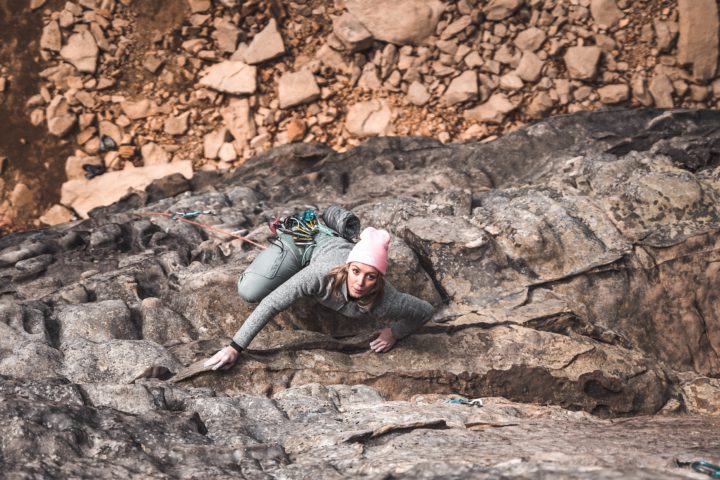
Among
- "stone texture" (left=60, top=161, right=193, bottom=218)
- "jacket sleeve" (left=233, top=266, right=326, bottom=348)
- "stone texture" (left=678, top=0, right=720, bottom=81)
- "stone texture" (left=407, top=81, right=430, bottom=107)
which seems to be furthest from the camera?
"stone texture" (left=407, top=81, right=430, bottom=107)

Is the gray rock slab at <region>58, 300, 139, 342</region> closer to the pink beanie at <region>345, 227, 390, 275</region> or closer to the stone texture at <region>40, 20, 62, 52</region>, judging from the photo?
the pink beanie at <region>345, 227, 390, 275</region>

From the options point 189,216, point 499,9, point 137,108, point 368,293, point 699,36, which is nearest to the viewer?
point 368,293

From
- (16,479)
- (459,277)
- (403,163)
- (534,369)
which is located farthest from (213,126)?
(16,479)

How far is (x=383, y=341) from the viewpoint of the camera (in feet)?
16.1

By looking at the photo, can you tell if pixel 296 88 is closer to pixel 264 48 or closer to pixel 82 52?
pixel 264 48

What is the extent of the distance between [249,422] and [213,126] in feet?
18.9

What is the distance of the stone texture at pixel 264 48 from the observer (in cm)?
903

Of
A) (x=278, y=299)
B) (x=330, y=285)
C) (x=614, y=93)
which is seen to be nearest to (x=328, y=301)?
(x=330, y=285)

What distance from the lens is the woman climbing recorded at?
440 cm

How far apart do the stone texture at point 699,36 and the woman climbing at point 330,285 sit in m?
5.50

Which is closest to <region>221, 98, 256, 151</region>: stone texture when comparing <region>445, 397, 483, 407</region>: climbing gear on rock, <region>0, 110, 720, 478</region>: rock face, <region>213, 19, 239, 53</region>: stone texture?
<region>213, 19, 239, 53</region>: stone texture

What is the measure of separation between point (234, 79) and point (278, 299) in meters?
5.06

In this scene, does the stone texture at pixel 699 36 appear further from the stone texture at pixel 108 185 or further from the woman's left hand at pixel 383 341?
the woman's left hand at pixel 383 341

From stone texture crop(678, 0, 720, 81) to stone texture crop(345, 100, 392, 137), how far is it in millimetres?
3221
